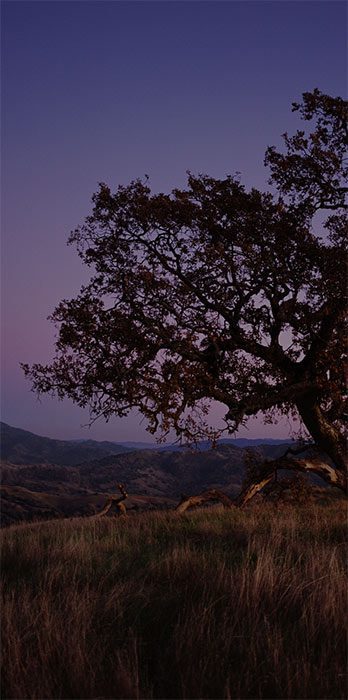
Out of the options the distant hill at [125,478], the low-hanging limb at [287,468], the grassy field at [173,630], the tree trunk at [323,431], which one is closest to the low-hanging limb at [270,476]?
the low-hanging limb at [287,468]

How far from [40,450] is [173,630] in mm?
166416

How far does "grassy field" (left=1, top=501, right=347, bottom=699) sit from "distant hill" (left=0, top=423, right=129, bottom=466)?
12769 cm

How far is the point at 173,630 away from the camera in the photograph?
517 centimetres

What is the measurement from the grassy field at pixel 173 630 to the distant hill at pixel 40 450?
128 meters

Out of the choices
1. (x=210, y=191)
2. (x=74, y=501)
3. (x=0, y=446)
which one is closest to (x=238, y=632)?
(x=210, y=191)

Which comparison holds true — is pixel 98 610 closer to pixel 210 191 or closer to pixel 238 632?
pixel 238 632

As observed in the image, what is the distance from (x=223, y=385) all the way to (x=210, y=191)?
4384 mm

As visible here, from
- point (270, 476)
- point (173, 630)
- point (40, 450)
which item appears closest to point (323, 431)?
point (270, 476)

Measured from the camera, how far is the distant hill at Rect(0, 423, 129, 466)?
469ft

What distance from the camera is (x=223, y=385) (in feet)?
47.4

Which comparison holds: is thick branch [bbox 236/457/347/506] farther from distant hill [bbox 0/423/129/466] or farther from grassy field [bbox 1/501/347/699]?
distant hill [bbox 0/423/129/466]

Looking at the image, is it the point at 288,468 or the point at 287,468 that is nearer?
the point at 288,468

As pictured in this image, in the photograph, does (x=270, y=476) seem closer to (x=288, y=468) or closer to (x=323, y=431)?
(x=288, y=468)

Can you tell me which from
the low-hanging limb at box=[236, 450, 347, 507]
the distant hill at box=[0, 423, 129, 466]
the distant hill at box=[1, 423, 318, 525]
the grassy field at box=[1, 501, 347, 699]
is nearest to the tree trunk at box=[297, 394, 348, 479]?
the low-hanging limb at box=[236, 450, 347, 507]
